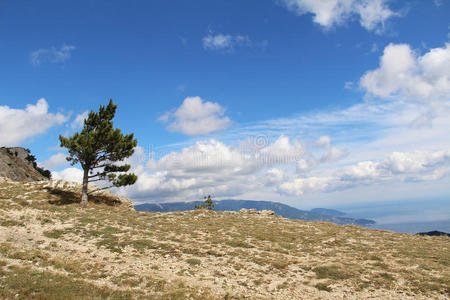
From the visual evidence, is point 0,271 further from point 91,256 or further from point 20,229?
point 20,229

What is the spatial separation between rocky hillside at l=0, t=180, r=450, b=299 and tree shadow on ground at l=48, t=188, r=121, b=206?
467cm

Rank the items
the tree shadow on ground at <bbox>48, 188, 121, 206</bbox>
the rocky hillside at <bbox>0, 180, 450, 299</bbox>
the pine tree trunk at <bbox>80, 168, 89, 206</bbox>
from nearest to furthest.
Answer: the rocky hillside at <bbox>0, 180, 450, 299</bbox>
the tree shadow on ground at <bbox>48, 188, 121, 206</bbox>
the pine tree trunk at <bbox>80, 168, 89, 206</bbox>

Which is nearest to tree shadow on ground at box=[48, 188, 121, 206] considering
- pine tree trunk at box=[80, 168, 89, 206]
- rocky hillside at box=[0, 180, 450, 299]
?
pine tree trunk at box=[80, 168, 89, 206]

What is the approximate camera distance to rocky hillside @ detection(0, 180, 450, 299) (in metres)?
15.7

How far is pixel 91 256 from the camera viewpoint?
68.1 feet

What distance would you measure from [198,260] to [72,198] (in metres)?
32.9

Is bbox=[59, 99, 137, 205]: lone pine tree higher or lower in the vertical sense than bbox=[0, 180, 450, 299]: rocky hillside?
higher

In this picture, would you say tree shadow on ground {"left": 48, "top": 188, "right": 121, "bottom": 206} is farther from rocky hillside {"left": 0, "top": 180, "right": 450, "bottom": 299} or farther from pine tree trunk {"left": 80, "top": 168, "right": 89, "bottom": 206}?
rocky hillside {"left": 0, "top": 180, "right": 450, "bottom": 299}

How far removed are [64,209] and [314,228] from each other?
3666 cm

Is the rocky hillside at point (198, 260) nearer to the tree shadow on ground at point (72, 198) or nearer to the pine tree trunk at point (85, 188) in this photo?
the tree shadow on ground at point (72, 198)

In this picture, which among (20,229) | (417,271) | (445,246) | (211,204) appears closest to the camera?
(417,271)

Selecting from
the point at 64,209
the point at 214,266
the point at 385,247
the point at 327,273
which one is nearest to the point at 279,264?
the point at 327,273

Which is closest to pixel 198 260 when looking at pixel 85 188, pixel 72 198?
pixel 85 188

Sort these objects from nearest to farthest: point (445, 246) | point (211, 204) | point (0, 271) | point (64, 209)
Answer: point (0, 271)
point (445, 246)
point (64, 209)
point (211, 204)
